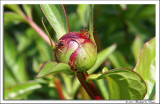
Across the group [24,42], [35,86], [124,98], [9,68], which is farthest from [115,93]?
[9,68]

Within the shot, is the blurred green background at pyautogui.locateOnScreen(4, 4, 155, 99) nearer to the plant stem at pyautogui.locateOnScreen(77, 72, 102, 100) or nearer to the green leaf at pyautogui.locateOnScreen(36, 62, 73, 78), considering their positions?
the plant stem at pyautogui.locateOnScreen(77, 72, 102, 100)

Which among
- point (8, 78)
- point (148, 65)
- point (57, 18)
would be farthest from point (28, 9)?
point (148, 65)

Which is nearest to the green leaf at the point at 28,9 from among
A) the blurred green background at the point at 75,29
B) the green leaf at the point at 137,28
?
the blurred green background at the point at 75,29

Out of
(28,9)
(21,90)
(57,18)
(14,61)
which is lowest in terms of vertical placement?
(21,90)

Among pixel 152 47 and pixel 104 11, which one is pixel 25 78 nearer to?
pixel 104 11

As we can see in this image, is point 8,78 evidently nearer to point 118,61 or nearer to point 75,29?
point 75,29
